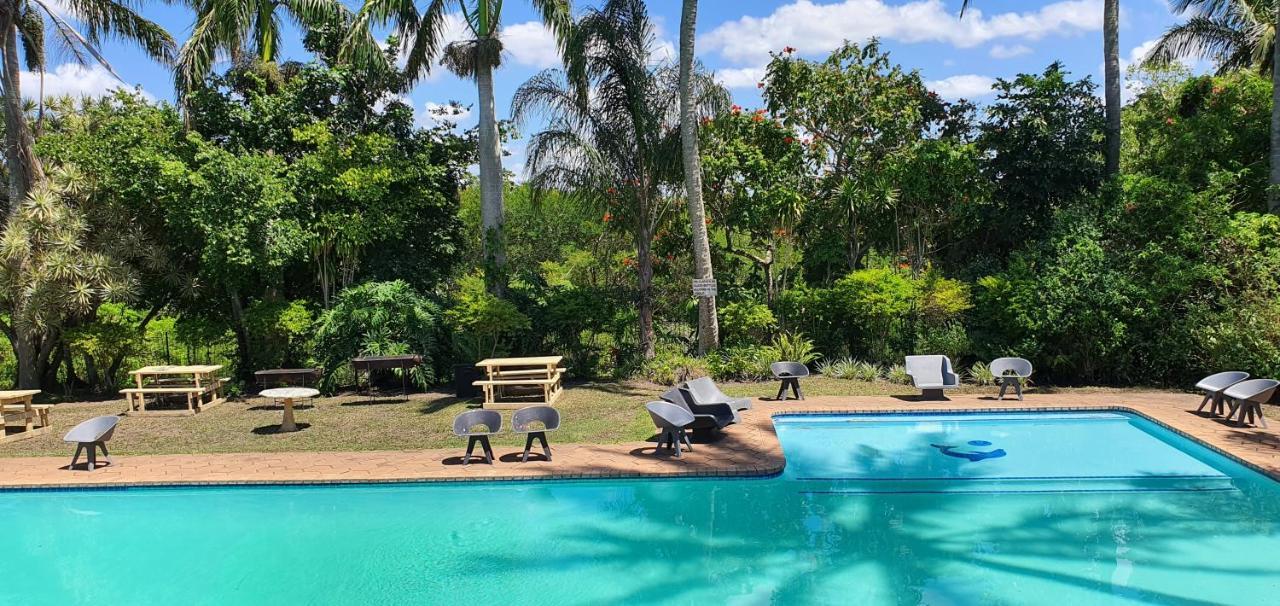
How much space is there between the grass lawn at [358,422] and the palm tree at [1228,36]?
11264mm

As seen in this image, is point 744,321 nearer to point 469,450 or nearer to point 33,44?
point 469,450

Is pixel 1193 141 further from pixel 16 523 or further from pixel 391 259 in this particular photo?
pixel 16 523

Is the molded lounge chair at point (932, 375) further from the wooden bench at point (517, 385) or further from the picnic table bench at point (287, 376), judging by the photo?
the picnic table bench at point (287, 376)

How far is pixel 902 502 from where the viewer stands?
Answer: 8125mm

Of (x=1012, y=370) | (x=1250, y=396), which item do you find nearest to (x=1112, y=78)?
(x=1012, y=370)

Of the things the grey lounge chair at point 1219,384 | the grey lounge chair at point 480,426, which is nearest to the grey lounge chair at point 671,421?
the grey lounge chair at point 480,426

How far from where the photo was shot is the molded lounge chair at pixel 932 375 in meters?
12.8

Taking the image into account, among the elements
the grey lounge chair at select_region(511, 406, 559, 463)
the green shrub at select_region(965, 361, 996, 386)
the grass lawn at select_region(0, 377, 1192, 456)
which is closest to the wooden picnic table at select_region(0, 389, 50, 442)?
the grass lawn at select_region(0, 377, 1192, 456)

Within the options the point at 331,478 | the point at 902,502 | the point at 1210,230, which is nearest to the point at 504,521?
the point at 331,478

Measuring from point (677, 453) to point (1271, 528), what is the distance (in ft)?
20.1

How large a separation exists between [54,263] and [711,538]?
44.2ft

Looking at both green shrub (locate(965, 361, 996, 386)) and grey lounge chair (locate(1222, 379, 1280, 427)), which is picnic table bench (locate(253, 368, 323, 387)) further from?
grey lounge chair (locate(1222, 379, 1280, 427))

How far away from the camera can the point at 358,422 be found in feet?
39.6

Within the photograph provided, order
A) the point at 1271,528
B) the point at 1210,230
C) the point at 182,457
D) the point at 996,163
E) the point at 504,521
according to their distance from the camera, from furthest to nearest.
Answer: the point at 996,163 → the point at 1210,230 → the point at 182,457 → the point at 504,521 → the point at 1271,528
